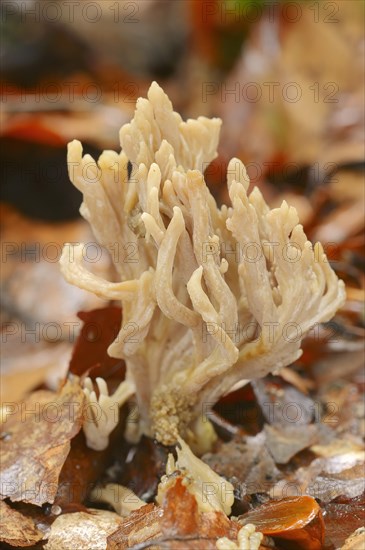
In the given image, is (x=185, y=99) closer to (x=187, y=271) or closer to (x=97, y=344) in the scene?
(x=97, y=344)

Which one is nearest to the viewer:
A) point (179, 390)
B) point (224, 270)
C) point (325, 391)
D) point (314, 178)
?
point (224, 270)

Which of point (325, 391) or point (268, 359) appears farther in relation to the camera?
point (325, 391)

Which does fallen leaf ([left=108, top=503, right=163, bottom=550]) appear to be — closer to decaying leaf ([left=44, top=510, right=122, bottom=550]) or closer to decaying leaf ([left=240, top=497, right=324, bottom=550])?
decaying leaf ([left=44, top=510, right=122, bottom=550])

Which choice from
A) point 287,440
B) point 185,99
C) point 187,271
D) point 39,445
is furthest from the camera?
point 185,99

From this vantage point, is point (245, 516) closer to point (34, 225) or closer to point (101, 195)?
point (101, 195)

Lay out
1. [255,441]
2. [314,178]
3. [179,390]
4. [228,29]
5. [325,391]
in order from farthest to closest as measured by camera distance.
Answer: [228,29] < [314,178] < [325,391] < [255,441] < [179,390]

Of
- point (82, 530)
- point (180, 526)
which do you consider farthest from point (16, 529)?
point (180, 526)

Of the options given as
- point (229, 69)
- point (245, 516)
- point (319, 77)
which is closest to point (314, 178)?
point (319, 77)
